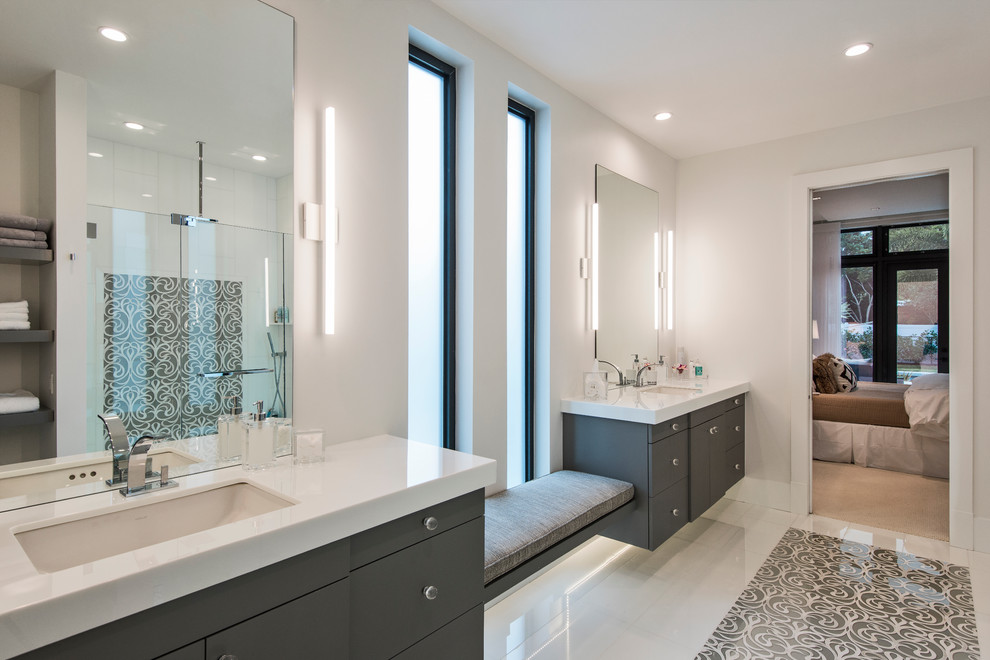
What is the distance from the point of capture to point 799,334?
3.68 metres

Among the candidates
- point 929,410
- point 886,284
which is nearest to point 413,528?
point 929,410

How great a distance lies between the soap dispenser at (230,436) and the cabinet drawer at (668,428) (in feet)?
6.06

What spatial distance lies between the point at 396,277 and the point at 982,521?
3558mm

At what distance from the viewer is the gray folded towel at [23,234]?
1.20m

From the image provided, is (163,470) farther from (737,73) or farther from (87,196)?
(737,73)

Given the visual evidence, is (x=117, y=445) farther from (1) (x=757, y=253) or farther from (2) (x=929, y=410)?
(2) (x=929, y=410)

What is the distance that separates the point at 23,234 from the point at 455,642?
148cm

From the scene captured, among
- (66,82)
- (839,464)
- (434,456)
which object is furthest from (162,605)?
(839,464)

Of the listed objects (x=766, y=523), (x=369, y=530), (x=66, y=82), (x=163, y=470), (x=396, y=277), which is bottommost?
(x=766, y=523)

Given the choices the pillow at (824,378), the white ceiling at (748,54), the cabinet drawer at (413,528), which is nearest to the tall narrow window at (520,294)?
the white ceiling at (748,54)

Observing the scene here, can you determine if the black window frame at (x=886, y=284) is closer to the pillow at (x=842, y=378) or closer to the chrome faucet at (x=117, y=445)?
the pillow at (x=842, y=378)

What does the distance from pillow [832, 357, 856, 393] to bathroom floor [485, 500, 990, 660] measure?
238 centimetres

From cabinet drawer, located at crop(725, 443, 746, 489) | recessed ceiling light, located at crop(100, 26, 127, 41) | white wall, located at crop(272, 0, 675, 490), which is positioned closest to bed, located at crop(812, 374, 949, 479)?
cabinet drawer, located at crop(725, 443, 746, 489)

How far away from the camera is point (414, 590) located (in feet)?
4.55
